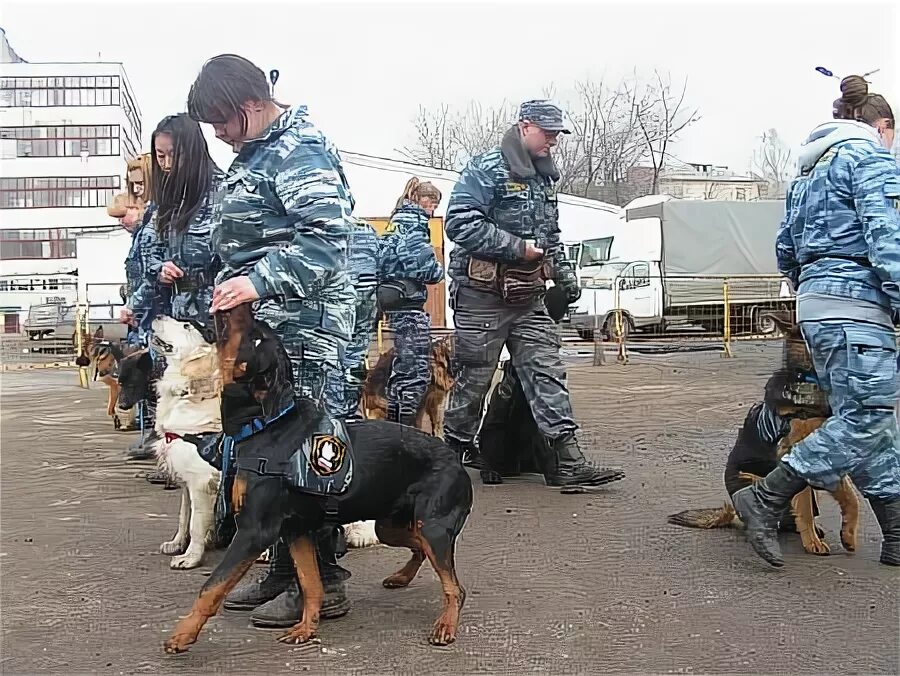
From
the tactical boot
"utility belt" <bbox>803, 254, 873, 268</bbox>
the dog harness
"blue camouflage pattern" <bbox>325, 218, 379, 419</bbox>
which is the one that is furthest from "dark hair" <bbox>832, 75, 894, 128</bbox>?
the tactical boot

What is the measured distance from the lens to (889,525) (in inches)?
183

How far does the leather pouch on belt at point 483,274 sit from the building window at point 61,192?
36.0m

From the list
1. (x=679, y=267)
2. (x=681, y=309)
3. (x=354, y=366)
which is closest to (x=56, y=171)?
(x=679, y=267)

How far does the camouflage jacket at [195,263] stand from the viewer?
5441 millimetres

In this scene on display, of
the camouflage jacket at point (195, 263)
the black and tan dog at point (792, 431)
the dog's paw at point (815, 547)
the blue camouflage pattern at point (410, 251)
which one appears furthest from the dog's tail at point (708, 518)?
the camouflage jacket at point (195, 263)

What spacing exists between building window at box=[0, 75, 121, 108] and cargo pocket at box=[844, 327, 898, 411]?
27.1 m

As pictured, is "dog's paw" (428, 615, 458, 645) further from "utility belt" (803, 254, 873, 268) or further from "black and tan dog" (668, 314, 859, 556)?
"utility belt" (803, 254, 873, 268)

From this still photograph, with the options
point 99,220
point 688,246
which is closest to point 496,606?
point 688,246

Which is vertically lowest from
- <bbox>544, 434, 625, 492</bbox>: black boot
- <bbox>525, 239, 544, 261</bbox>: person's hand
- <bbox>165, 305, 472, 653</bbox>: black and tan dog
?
<bbox>544, 434, 625, 492</bbox>: black boot

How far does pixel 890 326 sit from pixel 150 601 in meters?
3.42

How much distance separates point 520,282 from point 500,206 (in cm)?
50

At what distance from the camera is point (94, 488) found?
6691 mm

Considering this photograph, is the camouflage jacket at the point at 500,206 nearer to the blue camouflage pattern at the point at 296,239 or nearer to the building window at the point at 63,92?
the blue camouflage pattern at the point at 296,239

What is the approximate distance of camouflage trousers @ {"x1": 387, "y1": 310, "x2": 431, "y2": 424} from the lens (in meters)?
7.13
